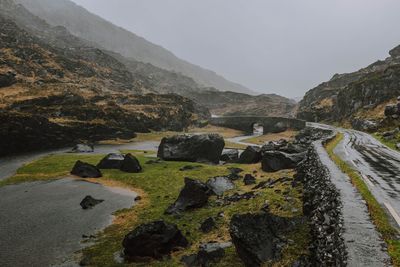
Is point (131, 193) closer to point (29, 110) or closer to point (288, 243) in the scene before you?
point (288, 243)

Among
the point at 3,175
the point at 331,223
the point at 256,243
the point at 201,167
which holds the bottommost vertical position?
the point at 3,175

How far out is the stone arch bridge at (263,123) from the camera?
400ft

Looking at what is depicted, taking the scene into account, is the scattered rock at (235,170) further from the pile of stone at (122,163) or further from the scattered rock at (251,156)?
the pile of stone at (122,163)

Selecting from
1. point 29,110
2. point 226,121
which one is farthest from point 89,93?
point 226,121

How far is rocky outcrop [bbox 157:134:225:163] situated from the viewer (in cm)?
5856

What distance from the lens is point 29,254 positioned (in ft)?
74.3

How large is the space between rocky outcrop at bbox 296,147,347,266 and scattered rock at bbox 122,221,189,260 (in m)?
8.48

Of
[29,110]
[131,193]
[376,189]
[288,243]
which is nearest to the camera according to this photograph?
[288,243]

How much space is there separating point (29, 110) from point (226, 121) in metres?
87.2

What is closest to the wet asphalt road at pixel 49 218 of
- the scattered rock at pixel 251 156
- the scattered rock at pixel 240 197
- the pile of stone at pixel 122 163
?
the pile of stone at pixel 122 163

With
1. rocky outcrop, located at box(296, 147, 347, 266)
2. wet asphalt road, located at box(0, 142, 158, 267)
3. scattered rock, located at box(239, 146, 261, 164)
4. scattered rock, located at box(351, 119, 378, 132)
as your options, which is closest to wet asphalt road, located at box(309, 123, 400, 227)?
rocky outcrop, located at box(296, 147, 347, 266)

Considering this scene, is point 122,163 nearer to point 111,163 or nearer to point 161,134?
point 111,163

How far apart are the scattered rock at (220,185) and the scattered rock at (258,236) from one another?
14.7 m

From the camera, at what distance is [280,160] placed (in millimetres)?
40344
